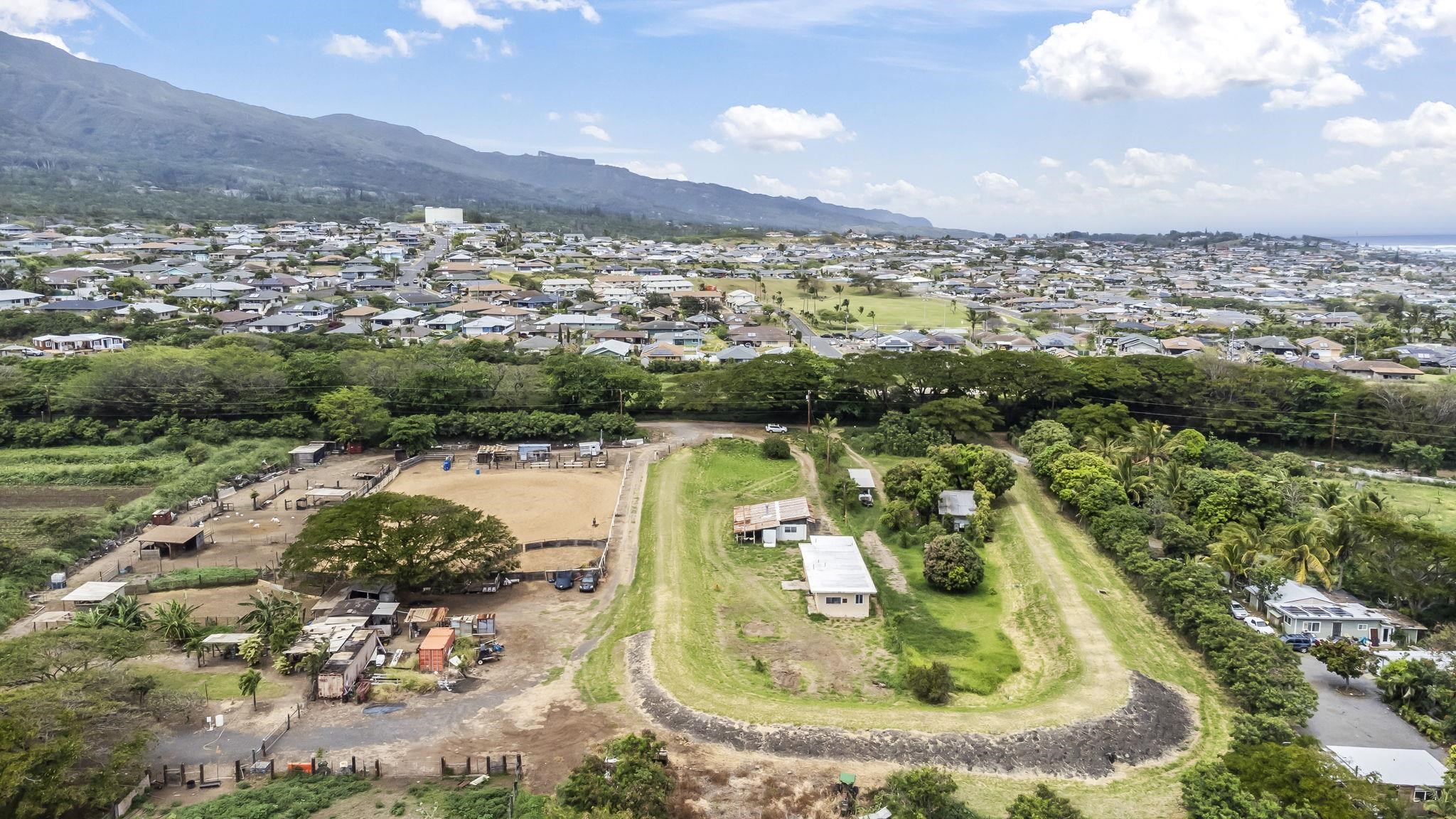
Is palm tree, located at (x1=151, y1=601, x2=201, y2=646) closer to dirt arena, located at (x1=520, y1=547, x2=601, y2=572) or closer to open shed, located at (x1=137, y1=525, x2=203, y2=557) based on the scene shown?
open shed, located at (x1=137, y1=525, x2=203, y2=557)

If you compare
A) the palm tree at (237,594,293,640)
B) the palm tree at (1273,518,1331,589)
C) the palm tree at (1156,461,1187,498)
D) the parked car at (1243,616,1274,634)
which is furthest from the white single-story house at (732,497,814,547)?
the palm tree at (1273,518,1331,589)

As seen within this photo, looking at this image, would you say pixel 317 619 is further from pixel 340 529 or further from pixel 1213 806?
pixel 1213 806

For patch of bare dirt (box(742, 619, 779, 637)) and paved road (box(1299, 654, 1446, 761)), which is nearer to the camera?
paved road (box(1299, 654, 1446, 761))

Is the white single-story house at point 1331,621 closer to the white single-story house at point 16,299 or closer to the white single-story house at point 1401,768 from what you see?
the white single-story house at point 1401,768

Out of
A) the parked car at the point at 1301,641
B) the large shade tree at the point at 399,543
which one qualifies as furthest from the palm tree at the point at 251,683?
the parked car at the point at 1301,641

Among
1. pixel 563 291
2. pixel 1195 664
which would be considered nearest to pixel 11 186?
pixel 563 291

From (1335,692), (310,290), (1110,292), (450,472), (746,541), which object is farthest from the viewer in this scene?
(1110,292)
